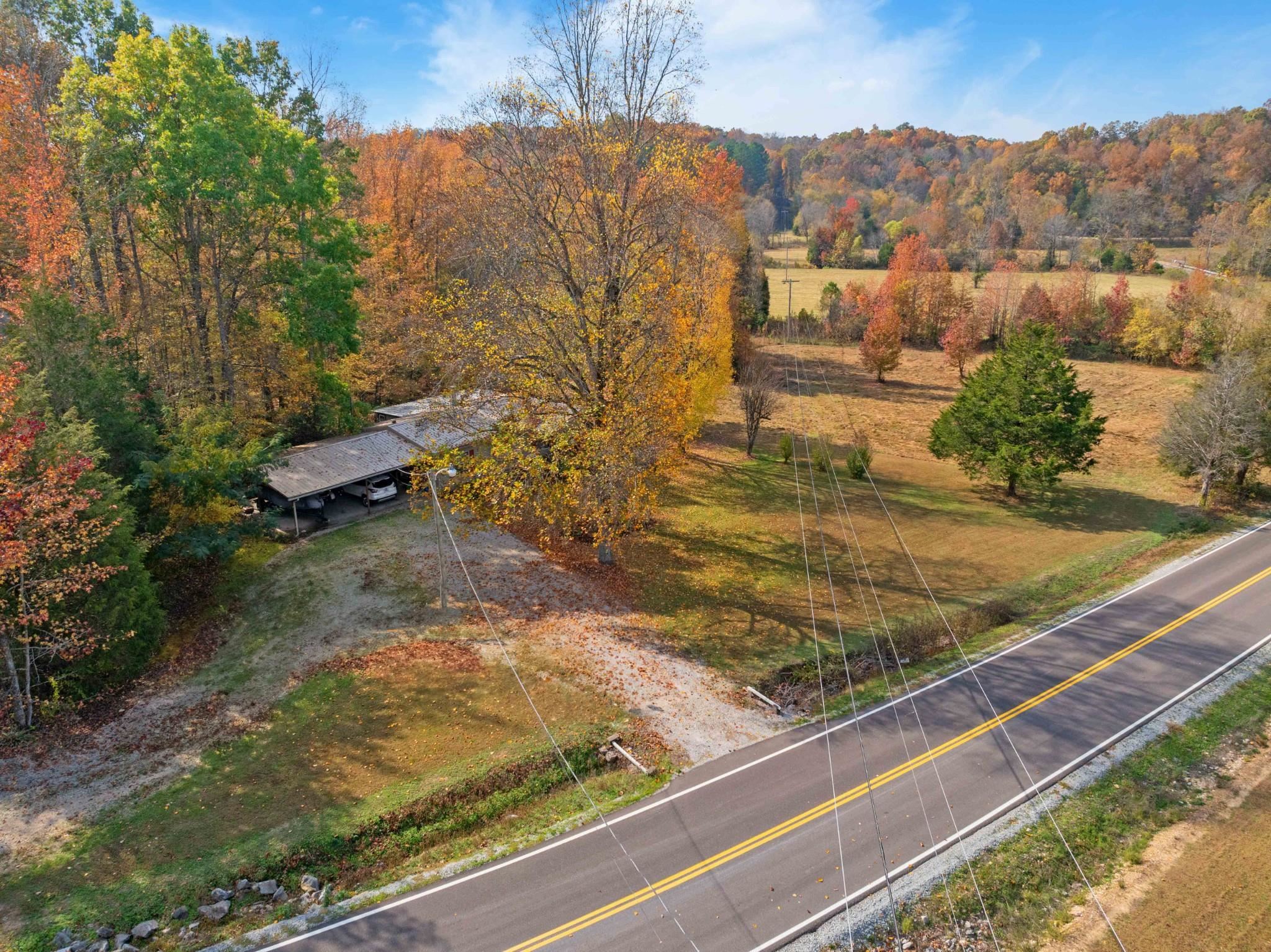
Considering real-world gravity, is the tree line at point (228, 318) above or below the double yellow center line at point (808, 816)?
above

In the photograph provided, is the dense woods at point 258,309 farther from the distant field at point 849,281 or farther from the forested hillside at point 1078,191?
the forested hillside at point 1078,191

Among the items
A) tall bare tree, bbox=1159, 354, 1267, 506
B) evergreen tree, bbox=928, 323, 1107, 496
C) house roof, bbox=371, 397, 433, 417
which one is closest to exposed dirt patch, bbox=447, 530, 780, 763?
house roof, bbox=371, 397, 433, 417

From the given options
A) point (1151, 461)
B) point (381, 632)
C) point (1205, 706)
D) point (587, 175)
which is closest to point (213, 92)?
point (587, 175)

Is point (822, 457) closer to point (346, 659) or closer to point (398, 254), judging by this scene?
point (346, 659)

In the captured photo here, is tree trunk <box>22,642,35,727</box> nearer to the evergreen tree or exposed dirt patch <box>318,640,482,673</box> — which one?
exposed dirt patch <box>318,640,482,673</box>

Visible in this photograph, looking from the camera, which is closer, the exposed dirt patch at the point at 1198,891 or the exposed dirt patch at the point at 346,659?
the exposed dirt patch at the point at 1198,891

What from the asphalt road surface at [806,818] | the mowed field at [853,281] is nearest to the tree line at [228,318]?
the asphalt road surface at [806,818]

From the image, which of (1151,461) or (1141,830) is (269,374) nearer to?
(1141,830)
